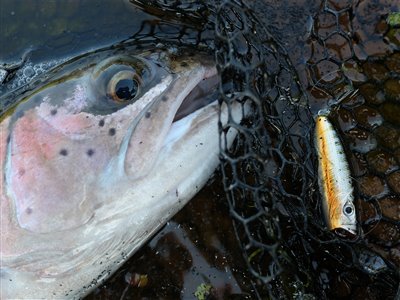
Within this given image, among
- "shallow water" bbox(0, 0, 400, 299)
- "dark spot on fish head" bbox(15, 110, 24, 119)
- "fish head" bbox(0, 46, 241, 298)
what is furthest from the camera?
"shallow water" bbox(0, 0, 400, 299)

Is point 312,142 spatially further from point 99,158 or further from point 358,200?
point 99,158

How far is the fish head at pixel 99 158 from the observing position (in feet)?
8.59

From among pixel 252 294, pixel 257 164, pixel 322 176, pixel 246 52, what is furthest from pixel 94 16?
pixel 252 294

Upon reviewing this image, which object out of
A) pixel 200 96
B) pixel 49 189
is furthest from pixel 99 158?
pixel 200 96

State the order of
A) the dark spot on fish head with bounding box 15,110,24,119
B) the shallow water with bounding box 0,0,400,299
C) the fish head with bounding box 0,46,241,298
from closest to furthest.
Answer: the fish head with bounding box 0,46,241,298 → the dark spot on fish head with bounding box 15,110,24,119 → the shallow water with bounding box 0,0,400,299

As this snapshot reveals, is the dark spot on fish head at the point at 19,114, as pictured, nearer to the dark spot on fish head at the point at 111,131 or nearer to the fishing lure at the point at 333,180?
the dark spot on fish head at the point at 111,131

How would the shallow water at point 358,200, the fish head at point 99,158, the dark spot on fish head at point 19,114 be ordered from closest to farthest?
the fish head at point 99,158, the dark spot on fish head at point 19,114, the shallow water at point 358,200

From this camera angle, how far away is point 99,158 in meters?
2.63

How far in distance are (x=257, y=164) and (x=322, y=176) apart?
52 cm

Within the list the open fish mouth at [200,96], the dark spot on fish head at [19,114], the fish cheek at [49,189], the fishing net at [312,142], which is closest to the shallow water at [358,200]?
the fishing net at [312,142]

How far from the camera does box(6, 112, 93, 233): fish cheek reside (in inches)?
104

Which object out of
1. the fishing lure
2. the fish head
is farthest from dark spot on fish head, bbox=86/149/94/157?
the fishing lure

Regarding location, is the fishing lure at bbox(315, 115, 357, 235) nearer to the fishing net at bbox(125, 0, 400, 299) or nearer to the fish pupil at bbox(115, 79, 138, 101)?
the fishing net at bbox(125, 0, 400, 299)

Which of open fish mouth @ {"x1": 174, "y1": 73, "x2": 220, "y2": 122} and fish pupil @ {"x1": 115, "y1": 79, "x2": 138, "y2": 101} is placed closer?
fish pupil @ {"x1": 115, "y1": 79, "x2": 138, "y2": 101}
